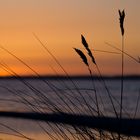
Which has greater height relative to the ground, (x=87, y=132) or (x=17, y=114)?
(x=87, y=132)

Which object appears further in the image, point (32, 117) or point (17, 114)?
point (17, 114)

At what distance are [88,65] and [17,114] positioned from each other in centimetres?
1511

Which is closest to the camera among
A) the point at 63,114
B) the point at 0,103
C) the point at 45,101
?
the point at 63,114

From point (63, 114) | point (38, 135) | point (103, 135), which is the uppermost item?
point (63, 114)

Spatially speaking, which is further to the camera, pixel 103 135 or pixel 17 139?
pixel 17 139

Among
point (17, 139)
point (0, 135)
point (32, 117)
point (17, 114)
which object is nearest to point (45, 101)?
point (17, 139)

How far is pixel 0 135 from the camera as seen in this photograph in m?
9.26

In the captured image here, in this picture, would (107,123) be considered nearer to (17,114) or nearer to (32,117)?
(32,117)

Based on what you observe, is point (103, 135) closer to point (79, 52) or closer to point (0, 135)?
point (79, 52)

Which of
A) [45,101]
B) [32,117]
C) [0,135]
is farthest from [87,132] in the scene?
[32,117]

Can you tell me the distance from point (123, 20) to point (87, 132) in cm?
89

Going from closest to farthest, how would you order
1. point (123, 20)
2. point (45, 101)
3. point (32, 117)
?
point (123, 20) → point (45, 101) → point (32, 117)

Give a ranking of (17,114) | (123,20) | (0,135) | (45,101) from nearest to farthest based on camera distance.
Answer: (123,20)
(45,101)
(0,135)
(17,114)

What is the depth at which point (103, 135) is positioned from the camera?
12.2 feet
